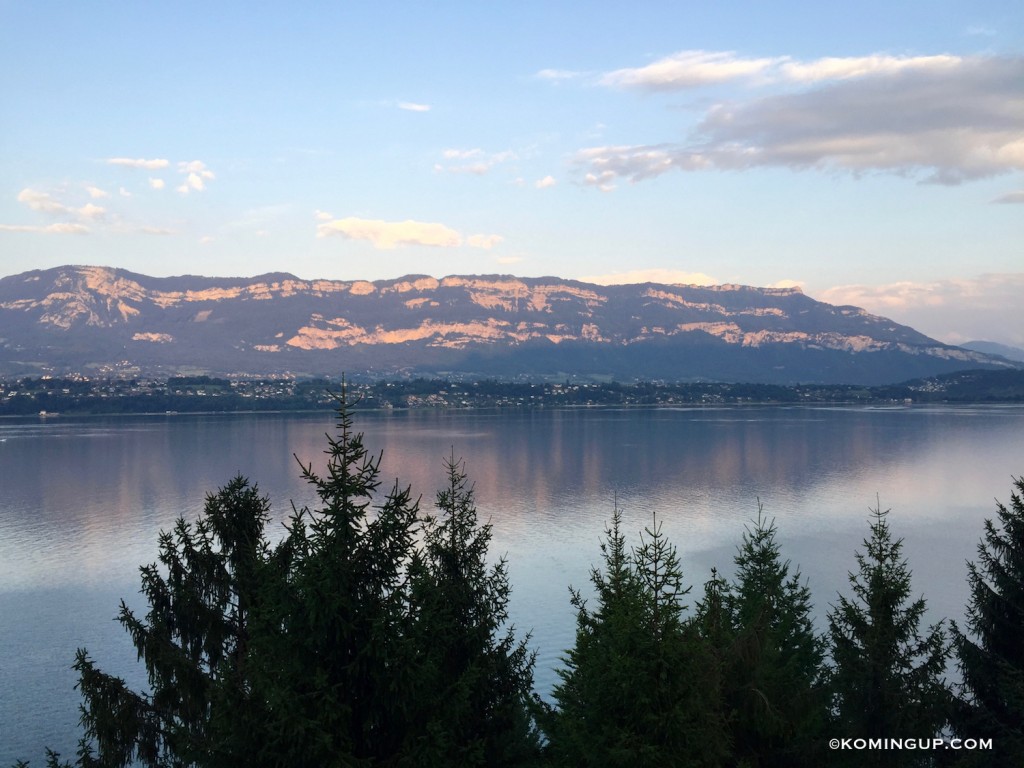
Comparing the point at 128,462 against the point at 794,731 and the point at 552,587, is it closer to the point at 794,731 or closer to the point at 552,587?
the point at 552,587

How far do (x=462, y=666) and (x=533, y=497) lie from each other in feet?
183

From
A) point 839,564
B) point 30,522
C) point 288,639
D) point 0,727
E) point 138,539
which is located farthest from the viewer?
point 30,522

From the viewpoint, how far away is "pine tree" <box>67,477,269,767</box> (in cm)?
1177

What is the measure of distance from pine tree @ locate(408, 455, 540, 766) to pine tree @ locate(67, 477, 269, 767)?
193 centimetres

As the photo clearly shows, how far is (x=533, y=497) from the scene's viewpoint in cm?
6700

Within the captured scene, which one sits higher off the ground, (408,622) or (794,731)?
(408,622)

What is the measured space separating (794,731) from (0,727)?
21.2 m

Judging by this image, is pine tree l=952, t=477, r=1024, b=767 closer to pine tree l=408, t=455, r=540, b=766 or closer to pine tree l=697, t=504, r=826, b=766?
pine tree l=697, t=504, r=826, b=766

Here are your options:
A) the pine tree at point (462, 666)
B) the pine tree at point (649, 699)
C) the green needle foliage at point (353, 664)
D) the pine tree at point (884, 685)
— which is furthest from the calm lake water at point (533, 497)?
the pine tree at point (649, 699)

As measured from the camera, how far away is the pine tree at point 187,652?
1177 cm

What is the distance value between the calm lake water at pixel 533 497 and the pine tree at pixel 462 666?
49.0 ft

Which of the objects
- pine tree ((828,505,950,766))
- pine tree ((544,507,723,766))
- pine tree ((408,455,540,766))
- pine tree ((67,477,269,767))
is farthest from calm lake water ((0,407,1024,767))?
pine tree ((544,507,723,766))

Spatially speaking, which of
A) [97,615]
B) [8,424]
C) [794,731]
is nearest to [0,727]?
[97,615]

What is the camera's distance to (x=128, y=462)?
89.6 m
